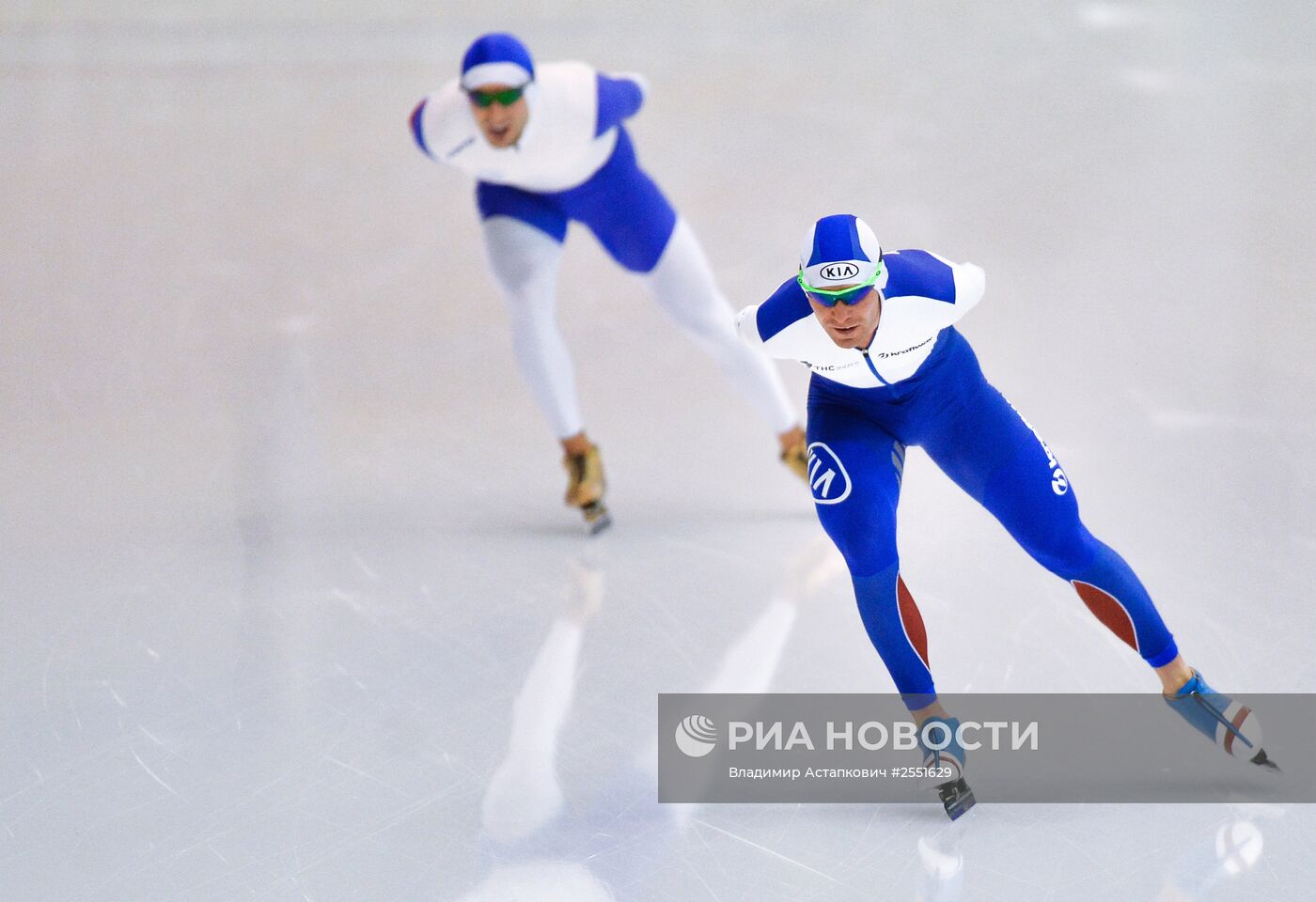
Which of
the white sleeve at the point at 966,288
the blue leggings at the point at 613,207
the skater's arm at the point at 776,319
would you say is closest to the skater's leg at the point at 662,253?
the blue leggings at the point at 613,207

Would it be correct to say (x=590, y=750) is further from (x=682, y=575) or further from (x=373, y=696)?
(x=682, y=575)

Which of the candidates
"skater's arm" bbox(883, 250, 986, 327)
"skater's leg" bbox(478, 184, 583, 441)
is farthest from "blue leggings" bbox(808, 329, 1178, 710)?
"skater's leg" bbox(478, 184, 583, 441)

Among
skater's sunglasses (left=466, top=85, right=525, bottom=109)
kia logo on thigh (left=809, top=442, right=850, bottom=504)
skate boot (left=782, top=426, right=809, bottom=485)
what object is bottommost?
skate boot (left=782, top=426, right=809, bottom=485)

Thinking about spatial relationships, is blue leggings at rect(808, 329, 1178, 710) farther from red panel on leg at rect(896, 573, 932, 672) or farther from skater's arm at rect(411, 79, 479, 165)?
skater's arm at rect(411, 79, 479, 165)

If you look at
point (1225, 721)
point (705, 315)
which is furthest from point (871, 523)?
point (705, 315)

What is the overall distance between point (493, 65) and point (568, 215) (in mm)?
596

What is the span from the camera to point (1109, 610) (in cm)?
307

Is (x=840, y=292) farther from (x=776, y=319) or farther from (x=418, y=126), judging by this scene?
(x=418, y=126)

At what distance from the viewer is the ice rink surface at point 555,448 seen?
10.1ft

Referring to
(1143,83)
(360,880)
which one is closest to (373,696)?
(360,880)

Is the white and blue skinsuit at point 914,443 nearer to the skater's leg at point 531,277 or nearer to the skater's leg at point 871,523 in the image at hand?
the skater's leg at point 871,523

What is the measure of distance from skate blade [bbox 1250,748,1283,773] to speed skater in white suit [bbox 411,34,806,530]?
5.98 feet

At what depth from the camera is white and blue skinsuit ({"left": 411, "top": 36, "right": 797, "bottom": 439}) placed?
13.9 feet

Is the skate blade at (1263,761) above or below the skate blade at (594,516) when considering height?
above
